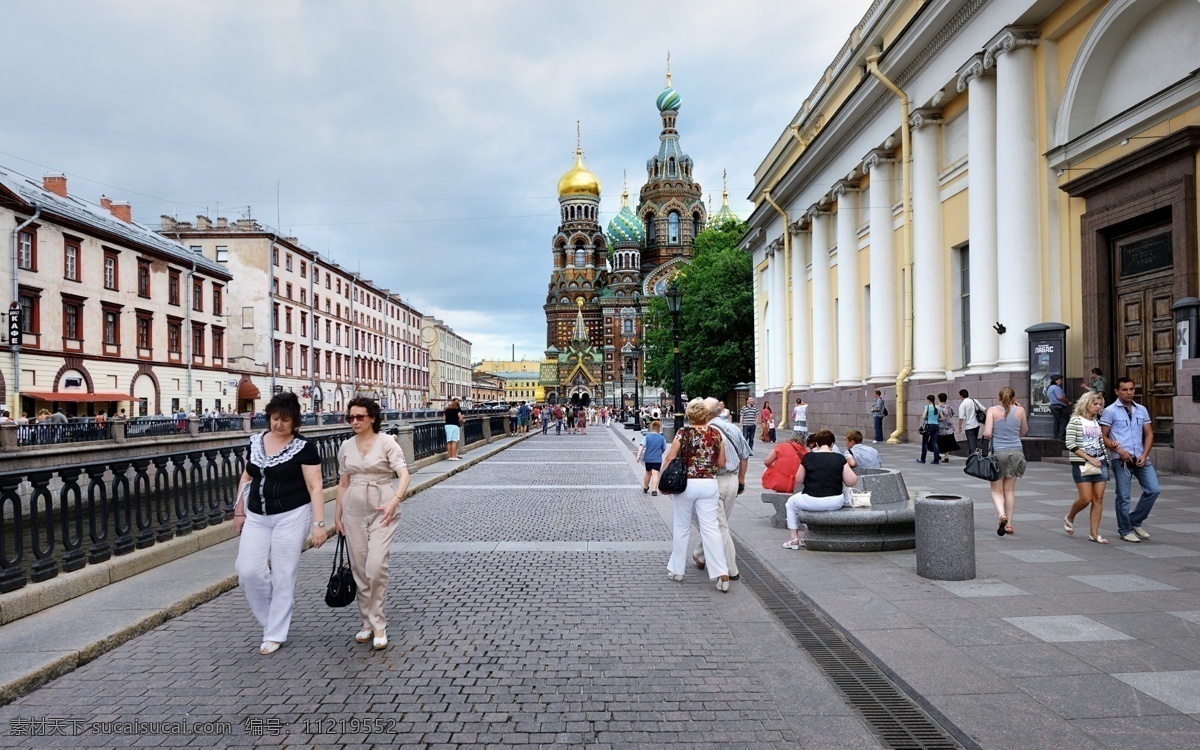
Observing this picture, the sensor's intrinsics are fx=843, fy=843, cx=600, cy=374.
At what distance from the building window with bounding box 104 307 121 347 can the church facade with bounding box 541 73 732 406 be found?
266 feet

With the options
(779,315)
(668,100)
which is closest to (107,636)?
(779,315)

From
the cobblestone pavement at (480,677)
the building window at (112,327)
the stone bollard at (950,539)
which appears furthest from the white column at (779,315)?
the stone bollard at (950,539)

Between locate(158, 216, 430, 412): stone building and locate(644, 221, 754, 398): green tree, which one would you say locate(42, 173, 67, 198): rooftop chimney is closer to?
locate(158, 216, 430, 412): stone building

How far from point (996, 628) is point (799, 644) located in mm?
1333

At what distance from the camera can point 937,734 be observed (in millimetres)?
4090

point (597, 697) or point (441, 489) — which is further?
point (441, 489)

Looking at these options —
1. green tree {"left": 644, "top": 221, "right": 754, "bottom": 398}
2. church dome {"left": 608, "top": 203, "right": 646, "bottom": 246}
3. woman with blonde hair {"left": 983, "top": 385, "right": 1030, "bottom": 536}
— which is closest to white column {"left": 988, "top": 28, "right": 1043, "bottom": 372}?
woman with blonde hair {"left": 983, "top": 385, "right": 1030, "bottom": 536}

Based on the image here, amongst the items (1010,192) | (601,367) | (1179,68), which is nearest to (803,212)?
(1010,192)

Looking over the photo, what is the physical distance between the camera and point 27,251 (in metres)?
34.5

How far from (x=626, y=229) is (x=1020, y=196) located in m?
114

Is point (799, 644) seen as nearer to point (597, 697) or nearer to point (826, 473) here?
point (597, 697)

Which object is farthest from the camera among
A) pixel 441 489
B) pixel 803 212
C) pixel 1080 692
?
pixel 803 212

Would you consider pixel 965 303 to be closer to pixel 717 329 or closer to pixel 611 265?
pixel 717 329

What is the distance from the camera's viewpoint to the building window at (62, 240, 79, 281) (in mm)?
36625
